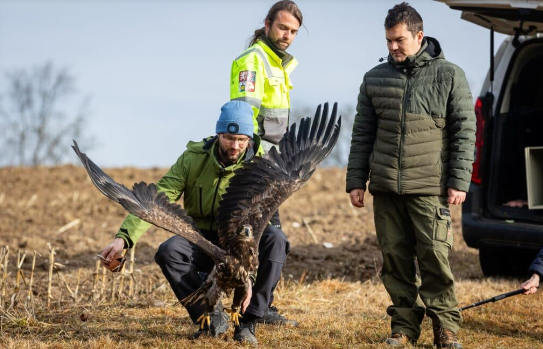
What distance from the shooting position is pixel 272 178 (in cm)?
538

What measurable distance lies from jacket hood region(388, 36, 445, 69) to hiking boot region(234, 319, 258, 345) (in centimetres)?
203

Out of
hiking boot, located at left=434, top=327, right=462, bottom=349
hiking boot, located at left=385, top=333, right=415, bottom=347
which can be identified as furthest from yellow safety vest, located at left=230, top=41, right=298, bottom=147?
hiking boot, located at left=434, top=327, right=462, bottom=349

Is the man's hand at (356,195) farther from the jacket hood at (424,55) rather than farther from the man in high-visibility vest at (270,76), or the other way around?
the jacket hood at (424,55)

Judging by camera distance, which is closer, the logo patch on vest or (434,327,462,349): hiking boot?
(434,327,462,349): hiking boot

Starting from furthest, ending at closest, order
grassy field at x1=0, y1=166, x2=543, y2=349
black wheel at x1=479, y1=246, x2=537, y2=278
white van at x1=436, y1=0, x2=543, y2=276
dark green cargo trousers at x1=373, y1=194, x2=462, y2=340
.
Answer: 1. black wheel at x1=479, y1=246, x2=537, y2=278
2. white van at x1=436, y1=0, x2=543, y2=276
3. grassy field at x1=0, y1=166, x2=543, y2=349
4. dark green cargo trousers at x1=373, y1=194, x2=462, y2=340

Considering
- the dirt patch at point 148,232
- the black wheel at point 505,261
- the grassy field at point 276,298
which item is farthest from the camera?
the dirt patch at point 148,232

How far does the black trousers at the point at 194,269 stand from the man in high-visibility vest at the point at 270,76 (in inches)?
11.9

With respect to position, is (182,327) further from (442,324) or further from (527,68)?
(527,68)

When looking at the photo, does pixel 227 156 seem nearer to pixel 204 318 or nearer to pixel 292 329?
pixel 204 318

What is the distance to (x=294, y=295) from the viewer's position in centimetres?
712

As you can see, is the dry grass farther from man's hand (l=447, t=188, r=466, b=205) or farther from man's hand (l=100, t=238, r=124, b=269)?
man's hand (l=447, t=188, r=466, b=205)

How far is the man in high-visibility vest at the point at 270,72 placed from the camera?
5.72 meters

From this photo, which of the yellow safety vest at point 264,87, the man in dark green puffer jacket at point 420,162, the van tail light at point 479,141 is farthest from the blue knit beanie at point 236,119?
the van tail light at point 479,141

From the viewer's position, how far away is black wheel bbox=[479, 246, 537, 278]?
25.7 ft
